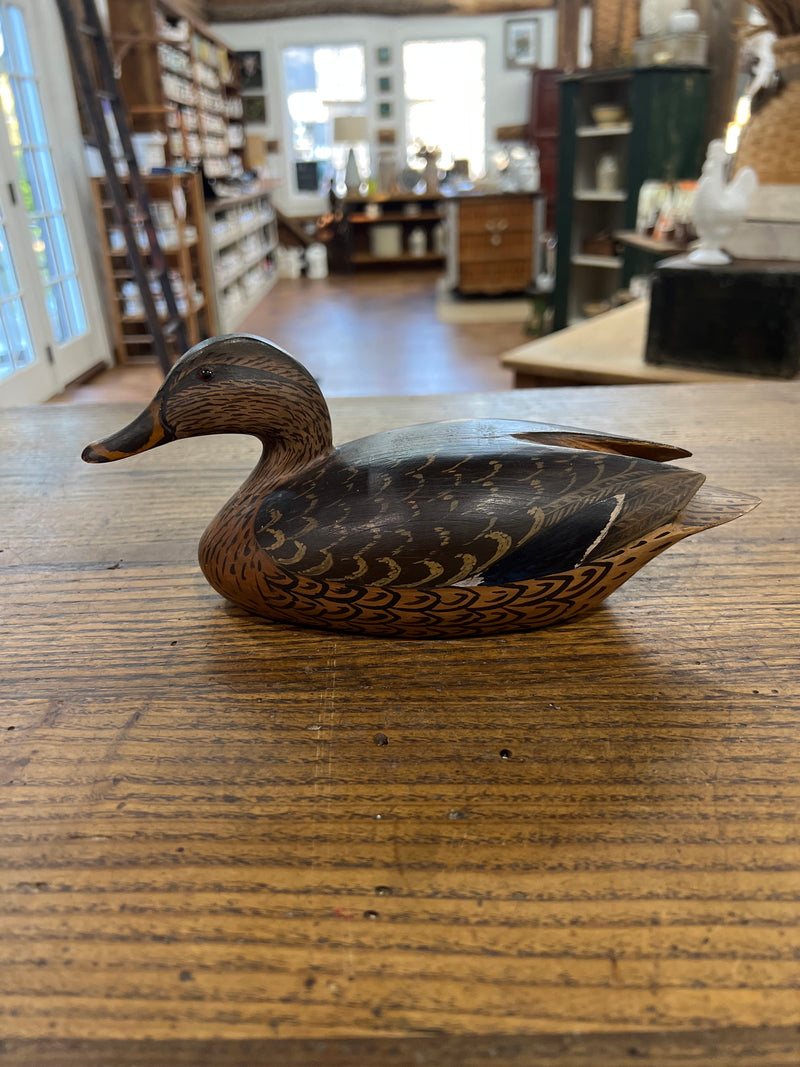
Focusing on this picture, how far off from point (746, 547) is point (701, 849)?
32 centimetres

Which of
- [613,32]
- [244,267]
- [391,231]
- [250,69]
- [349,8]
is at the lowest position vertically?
[244,267]

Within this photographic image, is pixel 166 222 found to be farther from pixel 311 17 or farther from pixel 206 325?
pixel 311 17

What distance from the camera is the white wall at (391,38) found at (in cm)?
636

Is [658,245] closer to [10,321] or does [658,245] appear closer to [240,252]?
[10,321]

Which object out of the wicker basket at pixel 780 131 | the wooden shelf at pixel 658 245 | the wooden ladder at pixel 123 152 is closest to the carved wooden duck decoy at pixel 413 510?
the wicker basket at pixel 780 131

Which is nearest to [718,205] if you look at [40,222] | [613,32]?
[613,32]

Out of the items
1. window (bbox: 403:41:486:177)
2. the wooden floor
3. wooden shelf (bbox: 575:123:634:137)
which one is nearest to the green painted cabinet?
wooden shelf (bbox: 575:123:634:137)

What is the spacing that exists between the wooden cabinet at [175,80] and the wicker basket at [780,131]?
3138mm

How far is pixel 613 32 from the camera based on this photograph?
339cm

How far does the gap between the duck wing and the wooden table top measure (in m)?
0.07

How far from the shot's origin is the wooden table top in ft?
0.91

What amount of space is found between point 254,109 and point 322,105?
0.60 m

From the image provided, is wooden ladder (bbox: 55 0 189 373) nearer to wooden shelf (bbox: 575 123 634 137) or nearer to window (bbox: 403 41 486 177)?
wooden shelf (bbox: 575 123 634 137)

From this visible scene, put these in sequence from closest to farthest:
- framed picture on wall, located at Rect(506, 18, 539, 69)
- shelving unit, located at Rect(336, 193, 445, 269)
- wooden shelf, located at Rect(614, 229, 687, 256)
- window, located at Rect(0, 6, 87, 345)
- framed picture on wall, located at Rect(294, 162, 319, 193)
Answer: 1. wooden shelf, located at Rect(614, 229, 687, 256)
2. window, located at Rect(0, 6, 87, 345)
3. framed picture on wall, located at Rect(506, 18, 539, 69)
4. shelving unit, located at Rect(336, 193, 445, 269)
5. framed picture on wall, located at Rect(294, 162, 319, 193)
